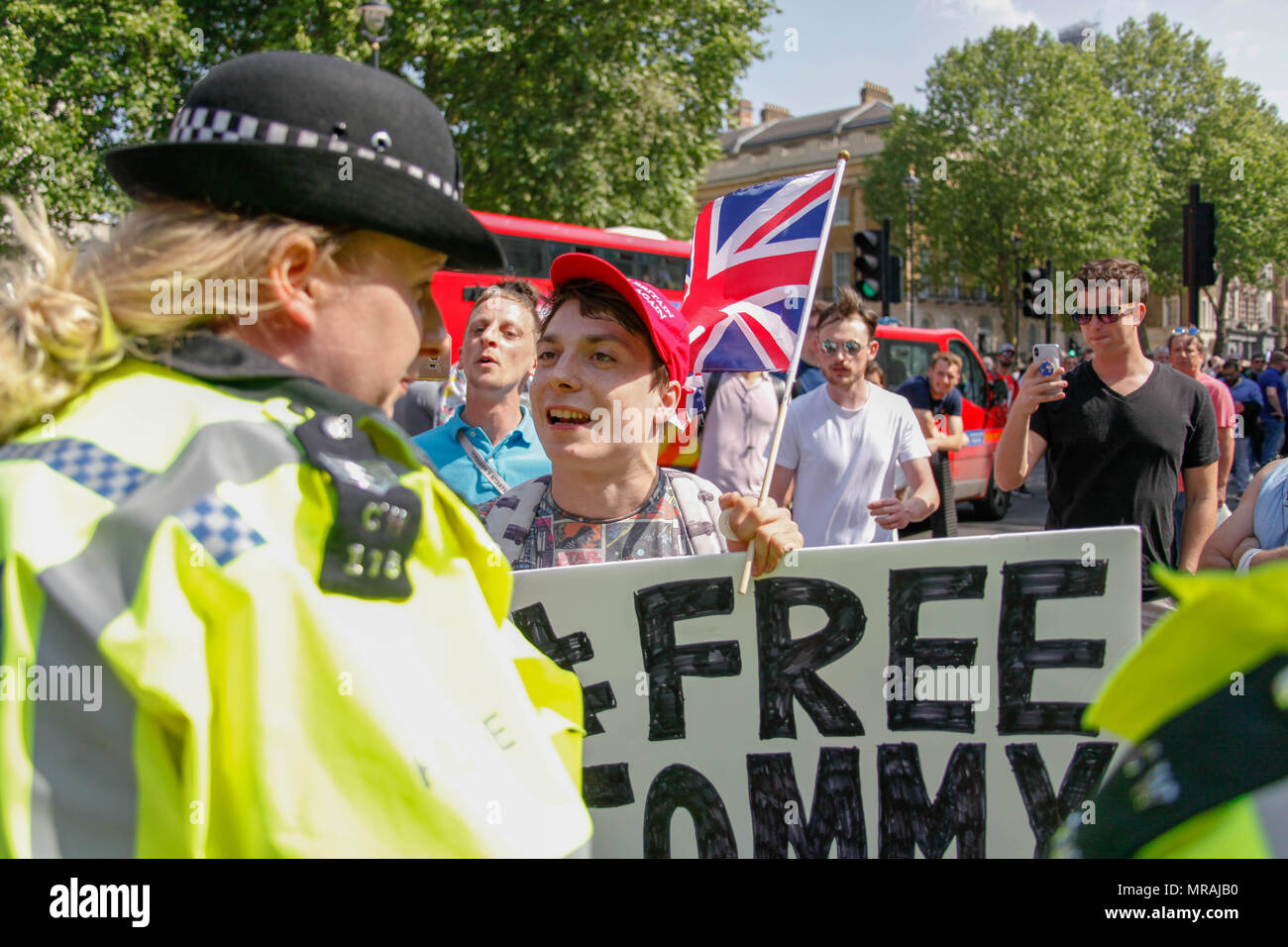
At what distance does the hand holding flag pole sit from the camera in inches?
98.6

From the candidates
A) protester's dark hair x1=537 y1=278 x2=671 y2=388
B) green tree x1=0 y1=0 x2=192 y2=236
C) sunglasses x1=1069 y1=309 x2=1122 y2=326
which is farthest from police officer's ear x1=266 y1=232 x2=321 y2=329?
green tree x1=0 y1=0 x2=192 y2=236

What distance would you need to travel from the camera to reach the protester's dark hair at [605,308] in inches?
96.3

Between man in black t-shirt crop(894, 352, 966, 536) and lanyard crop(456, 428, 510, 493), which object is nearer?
lanyard crop(456, 428, 510, 493)

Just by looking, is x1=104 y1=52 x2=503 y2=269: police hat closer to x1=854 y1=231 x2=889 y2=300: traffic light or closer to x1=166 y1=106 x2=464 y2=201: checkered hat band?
x1=166 y1=106 x2=464 y2=201: checkered hat band

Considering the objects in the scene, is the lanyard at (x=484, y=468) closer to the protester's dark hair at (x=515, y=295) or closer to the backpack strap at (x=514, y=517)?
the protester's dark hair at (x=515, y=295)

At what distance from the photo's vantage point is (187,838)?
35.9 inches

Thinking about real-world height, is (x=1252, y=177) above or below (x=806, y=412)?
above

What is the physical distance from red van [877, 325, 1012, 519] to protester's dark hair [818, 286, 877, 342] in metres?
7.03

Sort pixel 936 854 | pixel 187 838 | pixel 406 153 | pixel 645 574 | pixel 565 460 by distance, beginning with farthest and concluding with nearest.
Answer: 1. pixel 565 460
2. pixel 645 574
3. pixel 936 854
4. pixel 406 153
5. pixel 187 838

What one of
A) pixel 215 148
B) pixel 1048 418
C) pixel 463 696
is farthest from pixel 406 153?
pixel 1048 418

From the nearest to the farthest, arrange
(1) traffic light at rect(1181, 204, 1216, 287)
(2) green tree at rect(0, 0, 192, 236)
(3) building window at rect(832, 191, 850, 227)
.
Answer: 1. (1) traffic light at rect(1181, 204, 1216, 287)
2. (2) green tree at rect(0, 0, 192, 236)
3. (3) building window at rect(832, 191, 850, 227)

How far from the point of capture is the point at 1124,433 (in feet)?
12.4
